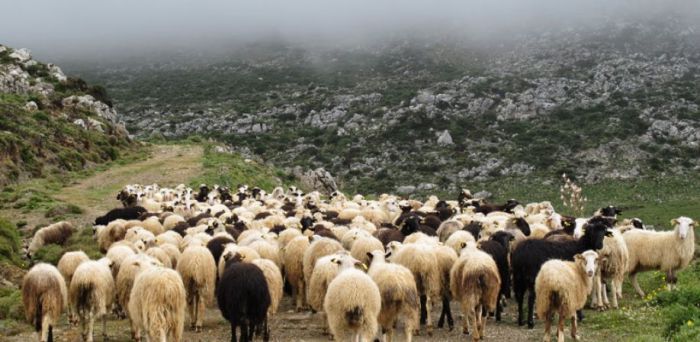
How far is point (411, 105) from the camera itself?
9025 cm

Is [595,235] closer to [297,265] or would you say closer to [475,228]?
[475,228]

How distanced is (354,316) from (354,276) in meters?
0.72

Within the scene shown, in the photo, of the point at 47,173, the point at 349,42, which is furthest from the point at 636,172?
the point at 349,42

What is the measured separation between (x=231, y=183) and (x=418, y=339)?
34601mm

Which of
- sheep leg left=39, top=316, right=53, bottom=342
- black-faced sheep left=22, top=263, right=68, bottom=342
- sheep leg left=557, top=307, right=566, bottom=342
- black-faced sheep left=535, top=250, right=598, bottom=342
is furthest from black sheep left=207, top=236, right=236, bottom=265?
sheep leg left=557, top=307, right=566, bottom=342

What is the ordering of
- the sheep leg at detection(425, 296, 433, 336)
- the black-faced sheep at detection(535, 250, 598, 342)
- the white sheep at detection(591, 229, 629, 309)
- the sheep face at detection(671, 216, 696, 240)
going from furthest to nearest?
the sheep face at detection(671, 216, 696, 240), the white sheep at detection(591, 229, 629, 309), the sheep leg at detection(425, 296, 433, 336), the black-faced sheep at detection(535, 250, 598, 342)

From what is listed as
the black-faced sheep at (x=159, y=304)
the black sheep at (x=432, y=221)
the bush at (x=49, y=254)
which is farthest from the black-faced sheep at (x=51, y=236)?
the black sheep at (x=432, y=221)

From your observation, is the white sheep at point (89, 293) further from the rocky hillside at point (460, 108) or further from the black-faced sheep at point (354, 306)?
the rocky hillside at point (460, 108)

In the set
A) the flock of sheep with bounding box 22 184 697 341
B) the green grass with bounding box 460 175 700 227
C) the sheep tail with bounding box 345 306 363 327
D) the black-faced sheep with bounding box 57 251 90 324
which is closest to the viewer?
the sheep tail with bounding box 345 306 363 327

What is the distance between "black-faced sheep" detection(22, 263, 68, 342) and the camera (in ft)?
39.1

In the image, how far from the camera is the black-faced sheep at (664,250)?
15891 mm

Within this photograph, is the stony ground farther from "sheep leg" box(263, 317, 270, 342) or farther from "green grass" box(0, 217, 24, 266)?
"green grass" box(0, 217, 24, 266)

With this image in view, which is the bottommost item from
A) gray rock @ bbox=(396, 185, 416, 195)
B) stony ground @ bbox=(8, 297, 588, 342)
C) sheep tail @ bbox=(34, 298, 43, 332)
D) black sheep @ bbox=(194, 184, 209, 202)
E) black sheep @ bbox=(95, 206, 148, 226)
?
gray rock @ bbox=(396, 185, 416, 195)

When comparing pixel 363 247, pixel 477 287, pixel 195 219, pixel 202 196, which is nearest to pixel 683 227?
pixel 477 287
